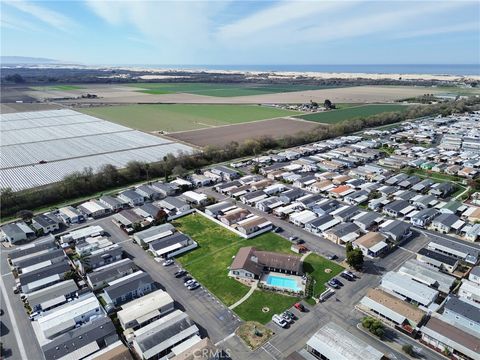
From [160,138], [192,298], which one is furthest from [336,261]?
[160,138]

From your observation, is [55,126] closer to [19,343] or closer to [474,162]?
[19,343]

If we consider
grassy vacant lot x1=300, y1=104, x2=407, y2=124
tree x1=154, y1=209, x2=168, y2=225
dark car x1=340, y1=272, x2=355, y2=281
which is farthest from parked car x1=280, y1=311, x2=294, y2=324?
grassy vacant lot x1=300, y1=104, x2=407, y2=124

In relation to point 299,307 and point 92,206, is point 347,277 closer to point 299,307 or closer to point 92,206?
point 299,307

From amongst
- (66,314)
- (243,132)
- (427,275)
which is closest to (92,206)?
(66,314)

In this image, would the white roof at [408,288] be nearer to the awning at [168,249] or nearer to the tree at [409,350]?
the tree at [409,350]

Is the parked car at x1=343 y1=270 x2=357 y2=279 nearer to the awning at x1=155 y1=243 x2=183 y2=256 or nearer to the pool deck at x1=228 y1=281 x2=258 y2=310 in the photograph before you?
the pool deck at x1=228 y1=281 x2=258 y2=310

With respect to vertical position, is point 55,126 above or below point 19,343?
above

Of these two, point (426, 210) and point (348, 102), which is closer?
point (426, 210)
